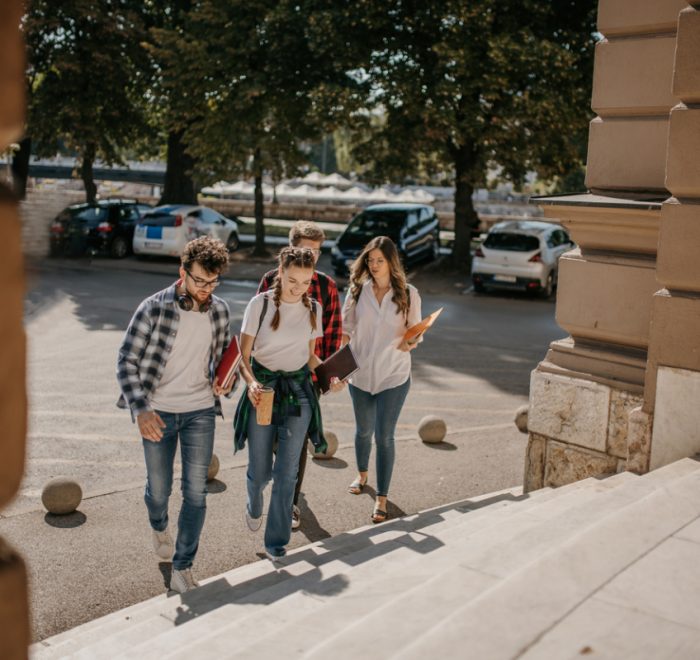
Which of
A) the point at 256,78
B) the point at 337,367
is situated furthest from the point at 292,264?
the point at 256,78

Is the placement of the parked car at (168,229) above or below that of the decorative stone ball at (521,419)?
above

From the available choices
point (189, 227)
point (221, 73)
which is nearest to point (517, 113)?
point (221, 73)

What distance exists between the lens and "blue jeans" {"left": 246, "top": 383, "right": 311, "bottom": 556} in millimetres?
5496

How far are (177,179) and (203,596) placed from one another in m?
25.0

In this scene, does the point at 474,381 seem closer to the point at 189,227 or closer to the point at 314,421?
the point at 314,421

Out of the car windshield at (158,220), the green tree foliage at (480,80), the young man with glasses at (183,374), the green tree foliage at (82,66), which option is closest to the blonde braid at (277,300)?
the young man with glasses at (183,374)

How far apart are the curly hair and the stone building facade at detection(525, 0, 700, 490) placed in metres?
2.44

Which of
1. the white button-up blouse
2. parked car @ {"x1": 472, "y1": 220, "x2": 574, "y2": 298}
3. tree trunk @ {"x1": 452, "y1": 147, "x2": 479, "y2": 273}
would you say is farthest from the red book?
tree trunk @ {"x1": 452, "y1": 147, "x2": 479, "y2": 273}

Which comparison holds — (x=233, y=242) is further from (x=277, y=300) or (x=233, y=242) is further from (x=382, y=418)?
(x=277, y=300)

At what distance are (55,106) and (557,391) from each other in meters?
24.1

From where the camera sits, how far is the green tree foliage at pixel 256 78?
871 inches

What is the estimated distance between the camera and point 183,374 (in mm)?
5207

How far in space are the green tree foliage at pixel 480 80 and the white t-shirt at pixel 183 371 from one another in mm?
16395

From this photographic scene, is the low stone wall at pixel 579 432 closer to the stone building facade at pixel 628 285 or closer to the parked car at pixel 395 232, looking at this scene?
the stone building facade at pixel 628 285
